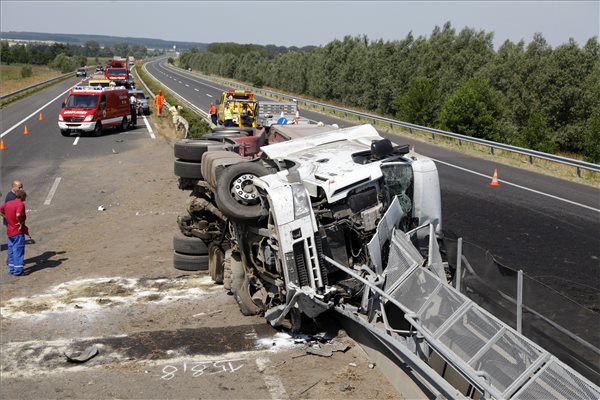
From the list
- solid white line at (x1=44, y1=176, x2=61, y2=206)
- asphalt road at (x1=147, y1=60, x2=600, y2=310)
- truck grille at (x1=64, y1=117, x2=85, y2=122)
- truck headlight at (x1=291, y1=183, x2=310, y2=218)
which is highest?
truck headlight at (x1=291, y1=183, x2=310, y2=218)

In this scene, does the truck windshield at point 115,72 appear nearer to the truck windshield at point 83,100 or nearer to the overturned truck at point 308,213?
the truck windshield at point 83,100

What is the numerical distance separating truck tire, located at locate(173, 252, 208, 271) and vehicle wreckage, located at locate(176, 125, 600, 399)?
1287 mm

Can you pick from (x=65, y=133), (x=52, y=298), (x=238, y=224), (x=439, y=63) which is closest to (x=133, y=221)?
(x=52, y=298)

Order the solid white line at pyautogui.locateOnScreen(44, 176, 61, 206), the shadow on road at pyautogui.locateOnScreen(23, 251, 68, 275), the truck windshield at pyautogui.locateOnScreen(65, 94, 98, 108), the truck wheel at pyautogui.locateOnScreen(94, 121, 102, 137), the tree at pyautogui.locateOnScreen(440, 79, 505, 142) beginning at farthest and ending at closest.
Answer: the tree at pyautogui.locateOnScreen(440, 79, 505, 142), the truck windshield at pyautogui.locateOnScreen(65, 94, 98, 108), the truck wheel at pyautogui.locateOnScreen(94, 121, 102, 137), the solid white line at pyautogui.locateOnScreen(44, 176, 61, 206), the shadow on road at pyautogui.locateOnScreen(23, 251, 68, 275)

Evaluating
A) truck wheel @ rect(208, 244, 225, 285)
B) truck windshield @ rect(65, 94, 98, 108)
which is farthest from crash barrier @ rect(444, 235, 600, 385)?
truck windshield @ rect(65, 94, 98, 108)

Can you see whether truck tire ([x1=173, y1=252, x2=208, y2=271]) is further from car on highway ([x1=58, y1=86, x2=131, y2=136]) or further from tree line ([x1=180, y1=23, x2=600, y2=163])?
tree line ([x1=180, y1=23, x2=600, y2=163])

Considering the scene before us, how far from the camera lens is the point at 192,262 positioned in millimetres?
10602

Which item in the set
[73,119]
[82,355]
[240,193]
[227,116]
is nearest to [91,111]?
[73,119]

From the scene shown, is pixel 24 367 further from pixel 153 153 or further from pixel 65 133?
pixel 65 133

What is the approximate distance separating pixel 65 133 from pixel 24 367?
80.4 ft

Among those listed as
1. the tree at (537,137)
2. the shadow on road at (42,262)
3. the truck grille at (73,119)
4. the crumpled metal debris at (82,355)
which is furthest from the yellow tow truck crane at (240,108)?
the crumpled metal debris at (82,355)

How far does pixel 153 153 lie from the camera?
80.0 feet

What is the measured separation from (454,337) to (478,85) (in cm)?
3200

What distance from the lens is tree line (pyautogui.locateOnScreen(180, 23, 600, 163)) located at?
3503 centimetres
